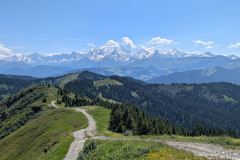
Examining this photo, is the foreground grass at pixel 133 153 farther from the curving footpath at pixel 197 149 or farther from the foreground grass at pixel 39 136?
the foreground grass at pixel 39 136

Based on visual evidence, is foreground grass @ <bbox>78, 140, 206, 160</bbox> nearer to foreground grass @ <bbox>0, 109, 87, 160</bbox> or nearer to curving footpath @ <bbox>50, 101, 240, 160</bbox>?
curving footpath @ <bbox>50, 101, 240, 160</bbox>

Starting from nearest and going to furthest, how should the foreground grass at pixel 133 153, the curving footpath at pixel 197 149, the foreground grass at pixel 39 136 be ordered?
the foreground grass at pixel 133 153, the curving footpath at pixel 197 149, the foreground grass at pixel 39 136

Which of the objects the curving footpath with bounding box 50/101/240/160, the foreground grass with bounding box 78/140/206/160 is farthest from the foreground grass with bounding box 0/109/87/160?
the foreground grass with bounding box 78/140/206/160

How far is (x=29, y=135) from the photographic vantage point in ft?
414

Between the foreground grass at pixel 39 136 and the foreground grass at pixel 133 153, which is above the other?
the foreground grass at pixel 133 153

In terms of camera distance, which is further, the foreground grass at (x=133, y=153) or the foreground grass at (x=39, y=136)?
the foreground grass at (x=39, y=136)

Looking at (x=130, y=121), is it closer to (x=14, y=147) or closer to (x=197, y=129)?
(x=14, y=147)

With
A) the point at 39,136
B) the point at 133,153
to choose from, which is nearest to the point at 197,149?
the point at 133,153

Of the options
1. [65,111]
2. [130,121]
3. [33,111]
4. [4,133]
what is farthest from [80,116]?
[33,111]

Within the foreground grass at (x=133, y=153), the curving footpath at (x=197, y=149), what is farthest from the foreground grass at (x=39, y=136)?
the foreground grass at (x=133, y=153)

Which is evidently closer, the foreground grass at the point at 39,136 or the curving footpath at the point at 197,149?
the curving footpath at the point at 197,149

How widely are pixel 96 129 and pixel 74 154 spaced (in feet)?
125

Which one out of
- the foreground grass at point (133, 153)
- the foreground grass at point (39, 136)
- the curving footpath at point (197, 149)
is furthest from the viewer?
the foreground grass at point (39, 136)

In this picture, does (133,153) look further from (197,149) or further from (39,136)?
(39,136)
